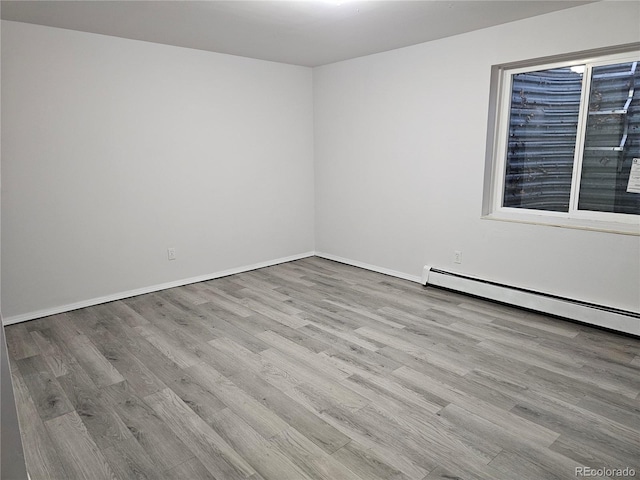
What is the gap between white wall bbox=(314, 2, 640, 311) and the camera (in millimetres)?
3205

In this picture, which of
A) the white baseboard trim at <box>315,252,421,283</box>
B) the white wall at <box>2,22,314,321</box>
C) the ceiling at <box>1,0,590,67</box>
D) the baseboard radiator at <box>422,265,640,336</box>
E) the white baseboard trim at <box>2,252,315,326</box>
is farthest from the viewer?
the white baseboard trim at <box>315,252,421,283</box>

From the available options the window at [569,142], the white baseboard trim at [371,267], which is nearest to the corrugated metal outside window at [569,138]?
the window at [569,142]

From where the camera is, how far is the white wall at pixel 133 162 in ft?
11.2

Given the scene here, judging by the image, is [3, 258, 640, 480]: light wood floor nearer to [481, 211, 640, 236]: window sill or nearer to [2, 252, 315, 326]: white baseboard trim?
[2, 252, 315, 326]: white baseboard trim

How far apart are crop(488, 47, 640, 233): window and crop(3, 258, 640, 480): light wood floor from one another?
949 mm

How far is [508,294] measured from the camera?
12.2 ft

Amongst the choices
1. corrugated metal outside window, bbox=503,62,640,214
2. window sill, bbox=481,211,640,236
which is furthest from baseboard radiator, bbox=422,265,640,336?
corrugated metal outside window, bbox=503,62,640,214

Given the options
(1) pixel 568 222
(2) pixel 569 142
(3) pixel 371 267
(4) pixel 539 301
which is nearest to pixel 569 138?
(2) pixel 569 142

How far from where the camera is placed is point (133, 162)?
156 inches

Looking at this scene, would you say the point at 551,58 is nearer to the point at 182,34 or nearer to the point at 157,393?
the point at 182,34

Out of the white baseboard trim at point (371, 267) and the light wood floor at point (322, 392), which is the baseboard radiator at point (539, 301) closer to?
the light wood floor at point (322, 392)

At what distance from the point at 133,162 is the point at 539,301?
12.2 ft

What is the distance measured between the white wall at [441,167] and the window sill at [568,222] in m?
0.05

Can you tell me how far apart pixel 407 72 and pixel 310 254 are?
97.6 inches
